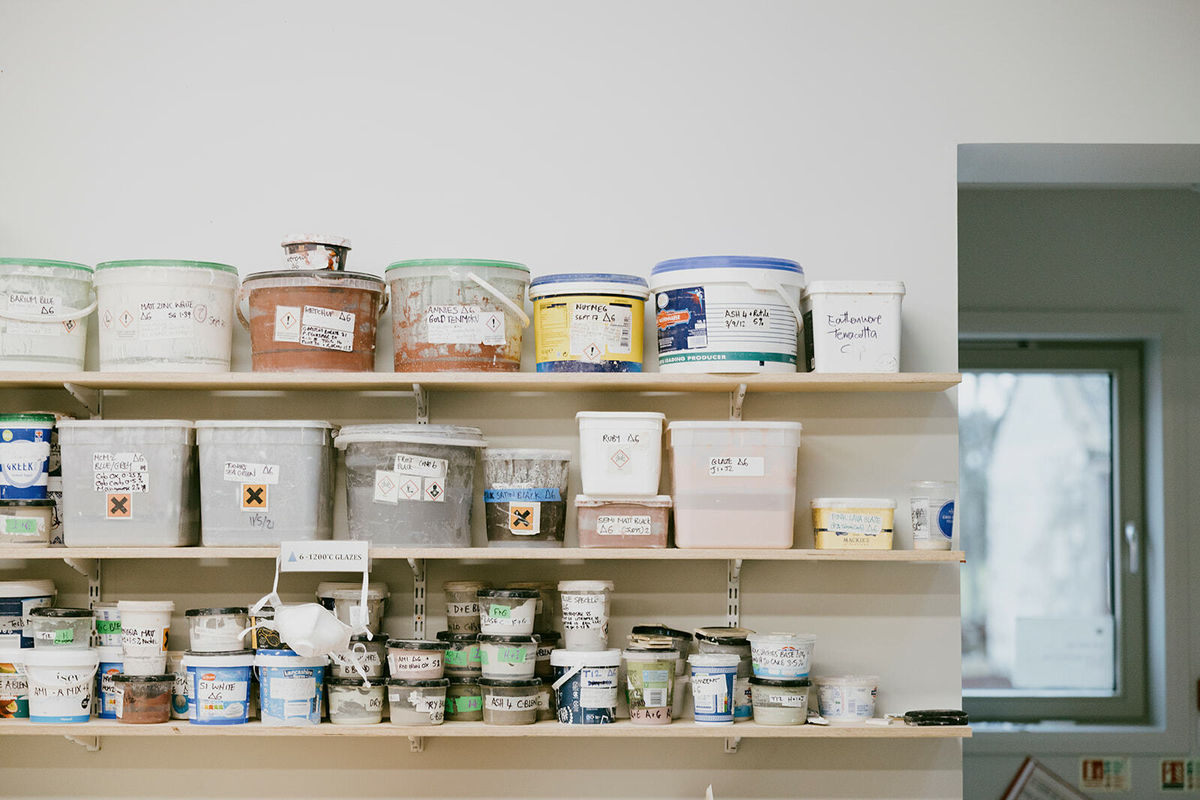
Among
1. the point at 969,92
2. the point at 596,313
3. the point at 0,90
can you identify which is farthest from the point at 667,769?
the point at 0,90

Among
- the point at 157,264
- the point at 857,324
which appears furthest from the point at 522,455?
the point at 157,264

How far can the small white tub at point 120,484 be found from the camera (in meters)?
2.45

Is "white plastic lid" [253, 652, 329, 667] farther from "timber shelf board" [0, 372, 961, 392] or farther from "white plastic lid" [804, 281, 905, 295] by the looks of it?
"white plastic lid" [804, 281, 905, 295]

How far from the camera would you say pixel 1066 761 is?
12.5 ft

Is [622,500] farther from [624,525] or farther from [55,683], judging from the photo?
[55,683]

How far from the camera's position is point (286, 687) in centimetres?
243

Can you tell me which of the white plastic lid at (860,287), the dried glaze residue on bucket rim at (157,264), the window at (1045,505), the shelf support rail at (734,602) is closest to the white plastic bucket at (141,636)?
the dried glaze residue on bucket rim at (157,264)

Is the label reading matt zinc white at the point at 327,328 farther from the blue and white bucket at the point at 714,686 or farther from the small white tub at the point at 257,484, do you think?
the blue and white bucket at the point at 714,686

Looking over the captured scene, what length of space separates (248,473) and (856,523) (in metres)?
1.30

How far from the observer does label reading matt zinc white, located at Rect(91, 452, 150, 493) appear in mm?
2453

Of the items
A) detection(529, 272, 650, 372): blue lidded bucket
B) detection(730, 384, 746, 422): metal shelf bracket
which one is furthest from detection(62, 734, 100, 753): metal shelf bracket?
detection(730, 384, 746, 422): metal shelf bracket

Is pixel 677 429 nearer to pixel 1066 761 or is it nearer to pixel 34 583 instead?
pixel 34 583

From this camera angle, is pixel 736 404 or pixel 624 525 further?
pixel 736 404

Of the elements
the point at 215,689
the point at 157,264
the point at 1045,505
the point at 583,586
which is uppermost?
the point at 157,264
